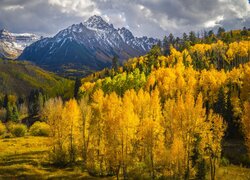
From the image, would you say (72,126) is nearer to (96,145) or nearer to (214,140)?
(96,145)

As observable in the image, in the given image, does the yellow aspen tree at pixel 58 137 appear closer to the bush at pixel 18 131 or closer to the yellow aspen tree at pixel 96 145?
the yellow aspen tree at pixel 96 145

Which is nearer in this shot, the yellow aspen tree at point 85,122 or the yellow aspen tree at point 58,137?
the yellow aspen tree at point 58,137

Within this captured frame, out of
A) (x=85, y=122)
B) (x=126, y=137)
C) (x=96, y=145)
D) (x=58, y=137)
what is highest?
(x=85, y=122)

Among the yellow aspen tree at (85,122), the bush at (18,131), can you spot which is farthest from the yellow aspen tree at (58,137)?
the bush at (18,131)

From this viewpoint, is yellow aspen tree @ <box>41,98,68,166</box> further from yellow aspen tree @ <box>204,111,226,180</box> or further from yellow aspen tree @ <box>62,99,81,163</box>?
Result: yellow aspen tree @ <box>204,111,226,180</box>

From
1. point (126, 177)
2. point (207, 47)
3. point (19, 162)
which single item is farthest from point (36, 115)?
point (126, 177)

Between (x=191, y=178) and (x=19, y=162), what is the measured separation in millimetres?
39978

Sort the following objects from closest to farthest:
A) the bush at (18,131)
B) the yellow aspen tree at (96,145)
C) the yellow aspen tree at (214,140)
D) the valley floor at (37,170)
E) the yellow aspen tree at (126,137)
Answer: the yellow aspen tree at (126,137) → the yellow aspen tree at (214,140) → the valley floor at (37,170) → the yellow aspen tree at (96,145) → the bush at (18,131)

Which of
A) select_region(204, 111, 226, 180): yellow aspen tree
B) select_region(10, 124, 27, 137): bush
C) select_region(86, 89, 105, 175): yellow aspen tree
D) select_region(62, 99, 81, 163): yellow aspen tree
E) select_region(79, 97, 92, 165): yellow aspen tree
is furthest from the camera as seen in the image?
select_region(10, 124, 27, 137): bush

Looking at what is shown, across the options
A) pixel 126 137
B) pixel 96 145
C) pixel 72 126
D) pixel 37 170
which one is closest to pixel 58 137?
pixel 72 126

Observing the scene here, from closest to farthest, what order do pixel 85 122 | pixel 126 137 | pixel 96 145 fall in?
pixel 126 137
pixel 96 145
pixel 85 122

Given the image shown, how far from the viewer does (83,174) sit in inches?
2694

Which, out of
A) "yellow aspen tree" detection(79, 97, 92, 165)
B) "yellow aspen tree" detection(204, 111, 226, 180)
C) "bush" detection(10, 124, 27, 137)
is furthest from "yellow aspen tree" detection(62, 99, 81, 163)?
"bush" detection(10, 124, 27, 137)

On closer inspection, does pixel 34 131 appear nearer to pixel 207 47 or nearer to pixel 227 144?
pixel 227 144
